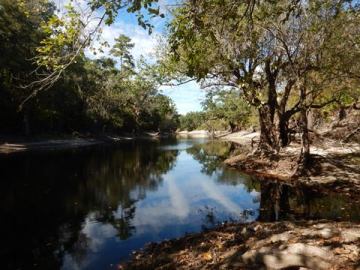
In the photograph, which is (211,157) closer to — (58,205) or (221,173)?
(221,173)

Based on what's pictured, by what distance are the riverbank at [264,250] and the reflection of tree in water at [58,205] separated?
3063mm

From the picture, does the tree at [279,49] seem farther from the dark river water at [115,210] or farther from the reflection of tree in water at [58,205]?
the reflection of tree in water at [58,205]

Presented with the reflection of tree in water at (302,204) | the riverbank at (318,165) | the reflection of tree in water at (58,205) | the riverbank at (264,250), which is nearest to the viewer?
the riverbank at (264,250)

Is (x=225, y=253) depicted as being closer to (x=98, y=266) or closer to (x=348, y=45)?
(x=98, y=266)

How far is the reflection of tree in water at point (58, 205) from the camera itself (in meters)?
11.8

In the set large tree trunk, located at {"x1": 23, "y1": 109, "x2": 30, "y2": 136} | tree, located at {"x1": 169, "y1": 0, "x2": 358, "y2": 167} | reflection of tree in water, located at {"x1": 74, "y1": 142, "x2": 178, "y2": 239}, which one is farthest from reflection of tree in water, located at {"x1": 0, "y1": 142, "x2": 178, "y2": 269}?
large tree trunk, located at {"x1": 23, "y1": 109, "x2": 30, "y2": 136}

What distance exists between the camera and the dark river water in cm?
1183

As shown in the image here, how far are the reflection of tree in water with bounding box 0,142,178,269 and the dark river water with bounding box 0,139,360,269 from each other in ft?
0.11

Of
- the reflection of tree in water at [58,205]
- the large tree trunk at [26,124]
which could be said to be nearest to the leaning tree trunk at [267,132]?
the reflection of tree in water at [58,205]

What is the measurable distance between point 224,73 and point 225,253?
1861cm

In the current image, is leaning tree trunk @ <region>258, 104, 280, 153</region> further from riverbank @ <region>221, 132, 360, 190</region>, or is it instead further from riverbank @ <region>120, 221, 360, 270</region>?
riverbank @ <region>120, 221, 360, 270</region>

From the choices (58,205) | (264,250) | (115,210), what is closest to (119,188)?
(58,205)

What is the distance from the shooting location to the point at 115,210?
682 inches

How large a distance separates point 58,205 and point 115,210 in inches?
122
